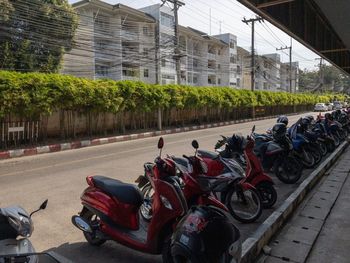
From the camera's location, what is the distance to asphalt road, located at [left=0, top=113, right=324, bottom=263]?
13.0ft

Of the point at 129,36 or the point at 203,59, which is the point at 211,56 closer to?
the point at 203,59

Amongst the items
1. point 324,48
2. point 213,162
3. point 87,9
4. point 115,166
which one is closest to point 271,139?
point 213,162

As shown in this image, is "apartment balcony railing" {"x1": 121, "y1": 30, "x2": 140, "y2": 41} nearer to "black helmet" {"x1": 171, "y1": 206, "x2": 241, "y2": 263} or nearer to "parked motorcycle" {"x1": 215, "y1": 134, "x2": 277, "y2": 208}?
"parked motorcycle" {"x1": 215, "y1": 134, "x2": 277, "y2": 208}

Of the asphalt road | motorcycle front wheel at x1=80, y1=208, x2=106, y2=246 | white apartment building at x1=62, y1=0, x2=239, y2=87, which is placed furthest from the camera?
white apartment building at x1=62, y1=0, x2=239, y2=87

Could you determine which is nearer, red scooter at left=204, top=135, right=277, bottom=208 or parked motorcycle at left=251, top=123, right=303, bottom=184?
red scooter at left=204, top=135, right=277, bottom=208

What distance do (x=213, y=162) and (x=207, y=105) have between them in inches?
718

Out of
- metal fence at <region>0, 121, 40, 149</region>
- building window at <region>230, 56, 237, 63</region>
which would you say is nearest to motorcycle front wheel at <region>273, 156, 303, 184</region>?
metal fence at <region>0, 121, 40, 149</region>

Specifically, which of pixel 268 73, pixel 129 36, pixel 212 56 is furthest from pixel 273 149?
pixel 268 73

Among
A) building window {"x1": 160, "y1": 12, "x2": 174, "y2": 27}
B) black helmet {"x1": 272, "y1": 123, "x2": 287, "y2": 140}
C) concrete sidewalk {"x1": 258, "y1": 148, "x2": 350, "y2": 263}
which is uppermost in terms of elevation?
building window {"x1": 160, "y1": 12, "x2": 174, "y2": 27}

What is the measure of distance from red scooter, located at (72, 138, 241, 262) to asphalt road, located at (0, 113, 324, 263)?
0.26 metres

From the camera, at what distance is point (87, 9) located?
32.8 m

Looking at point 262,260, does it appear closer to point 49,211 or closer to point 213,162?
point 213,162

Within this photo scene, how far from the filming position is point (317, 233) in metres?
4.66

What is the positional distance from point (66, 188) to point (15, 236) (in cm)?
418
